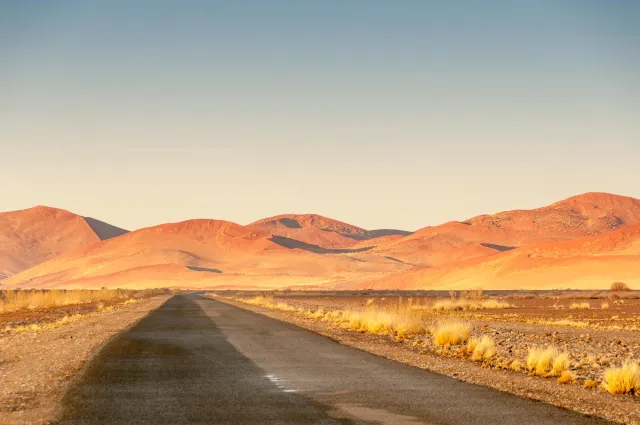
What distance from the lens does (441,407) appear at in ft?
41.8

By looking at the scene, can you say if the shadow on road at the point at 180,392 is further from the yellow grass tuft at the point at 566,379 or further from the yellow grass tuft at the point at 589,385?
the yellow grass tuft at the point at 566,379

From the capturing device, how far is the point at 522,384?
1611cm

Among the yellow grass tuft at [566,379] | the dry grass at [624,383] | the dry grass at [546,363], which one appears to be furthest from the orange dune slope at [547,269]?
the dry grass at [624,383]

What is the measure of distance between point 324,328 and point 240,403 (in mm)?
22133

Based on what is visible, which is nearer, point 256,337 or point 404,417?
point 404,417

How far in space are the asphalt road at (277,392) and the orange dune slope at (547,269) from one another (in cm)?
9349

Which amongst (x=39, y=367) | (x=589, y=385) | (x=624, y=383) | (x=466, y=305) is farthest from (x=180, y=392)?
(x=466, y=305)

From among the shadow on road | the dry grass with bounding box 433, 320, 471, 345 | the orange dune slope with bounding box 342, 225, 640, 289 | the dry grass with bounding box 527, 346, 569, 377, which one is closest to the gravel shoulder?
the dry grass with bounding box 527, 346, 569, 377

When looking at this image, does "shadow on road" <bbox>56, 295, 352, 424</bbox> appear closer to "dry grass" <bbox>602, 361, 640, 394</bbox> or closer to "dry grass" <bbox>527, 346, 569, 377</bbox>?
"dry grass" <bbox>602, 361, 640, 394</bbox>

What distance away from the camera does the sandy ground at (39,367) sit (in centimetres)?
1266

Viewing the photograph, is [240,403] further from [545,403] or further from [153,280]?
[153,280]

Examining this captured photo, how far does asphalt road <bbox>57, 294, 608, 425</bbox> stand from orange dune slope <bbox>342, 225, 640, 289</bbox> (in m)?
93.5

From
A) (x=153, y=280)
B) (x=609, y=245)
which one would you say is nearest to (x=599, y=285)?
(x=609, y=245)

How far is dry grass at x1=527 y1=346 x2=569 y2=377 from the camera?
1758 cm
